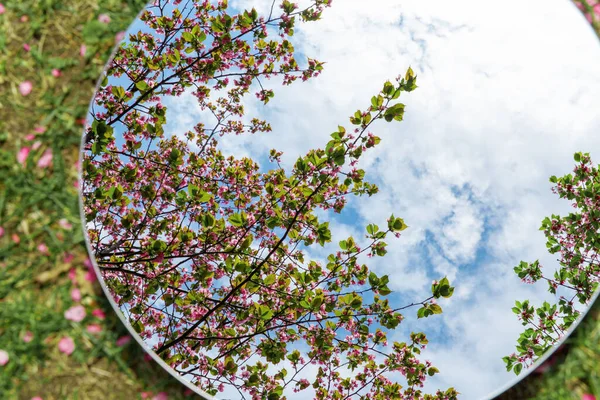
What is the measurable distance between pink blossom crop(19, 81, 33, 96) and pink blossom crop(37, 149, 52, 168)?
31 cm

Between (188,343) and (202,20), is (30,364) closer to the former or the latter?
(188,343)

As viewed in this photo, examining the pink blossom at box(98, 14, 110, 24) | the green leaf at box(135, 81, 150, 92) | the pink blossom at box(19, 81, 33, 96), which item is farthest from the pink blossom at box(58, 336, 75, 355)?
the green leaf at box(135, 81, 150, 92)

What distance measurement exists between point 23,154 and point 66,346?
0.87 meters

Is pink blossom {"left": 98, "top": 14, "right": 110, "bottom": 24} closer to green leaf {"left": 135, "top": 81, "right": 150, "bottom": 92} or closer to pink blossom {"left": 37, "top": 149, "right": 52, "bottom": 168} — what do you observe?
pink blossom {"left": 37, "top": 149, "right": 52, "bottom": 168}

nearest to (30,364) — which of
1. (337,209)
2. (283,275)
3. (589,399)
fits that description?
(589,399)

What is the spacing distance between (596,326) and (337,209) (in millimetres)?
3420

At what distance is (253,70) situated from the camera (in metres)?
5.45

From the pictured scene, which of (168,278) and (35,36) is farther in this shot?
(168,278)

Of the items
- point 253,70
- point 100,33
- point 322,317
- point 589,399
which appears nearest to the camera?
point 589,399

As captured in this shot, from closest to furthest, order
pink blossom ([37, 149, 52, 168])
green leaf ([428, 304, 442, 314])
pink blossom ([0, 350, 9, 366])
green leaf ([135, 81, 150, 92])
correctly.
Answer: pink blossom ([0, 350, 9, 366])
pink blossom ([37, 149, 52, 168])
green leaf ([428, 304, 442, 314])
green leaf ([135, 81, 150, 92])

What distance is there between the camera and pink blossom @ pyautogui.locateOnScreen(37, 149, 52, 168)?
73.8 inches

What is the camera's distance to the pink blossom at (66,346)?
1781 mm

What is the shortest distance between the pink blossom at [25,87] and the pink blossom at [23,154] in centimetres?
26

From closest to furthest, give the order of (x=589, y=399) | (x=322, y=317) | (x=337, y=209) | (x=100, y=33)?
(x=589, y=399)
(x=100, y=33)
(x=322, y=317)
(x=337, y=209)
